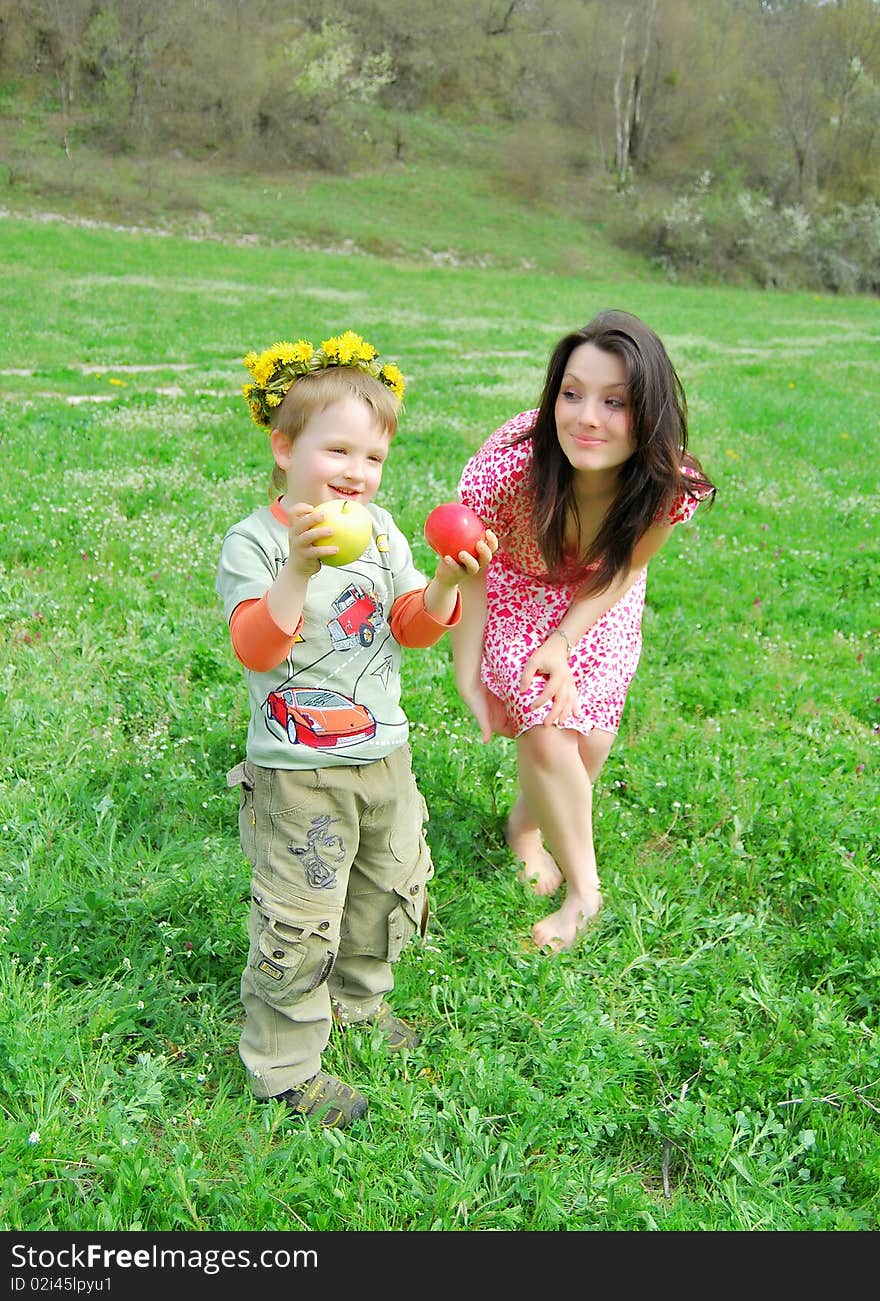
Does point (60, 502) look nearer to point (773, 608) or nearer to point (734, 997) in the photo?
point (773, 608)

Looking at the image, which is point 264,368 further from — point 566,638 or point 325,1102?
point 325,1102

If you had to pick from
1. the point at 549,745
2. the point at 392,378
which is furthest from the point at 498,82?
the point at 392,378

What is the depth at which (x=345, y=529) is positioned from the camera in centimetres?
244

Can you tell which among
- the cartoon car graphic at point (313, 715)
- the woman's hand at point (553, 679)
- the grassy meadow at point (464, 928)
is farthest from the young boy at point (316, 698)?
the woman's hand at point (553, 679)

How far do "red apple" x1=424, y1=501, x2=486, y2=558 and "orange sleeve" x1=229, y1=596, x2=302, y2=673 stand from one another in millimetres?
463

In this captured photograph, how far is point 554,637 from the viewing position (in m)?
3.86

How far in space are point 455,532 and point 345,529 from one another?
456 mm

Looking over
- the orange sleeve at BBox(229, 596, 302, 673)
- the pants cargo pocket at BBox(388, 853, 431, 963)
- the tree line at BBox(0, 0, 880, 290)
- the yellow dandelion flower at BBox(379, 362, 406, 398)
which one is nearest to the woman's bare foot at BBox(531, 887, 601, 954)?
the pants cargo pocket at BBox(388, 853, 431, 963)

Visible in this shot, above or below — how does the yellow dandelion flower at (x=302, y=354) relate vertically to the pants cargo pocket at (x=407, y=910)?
above

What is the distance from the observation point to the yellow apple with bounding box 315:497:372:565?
2438 millimetres

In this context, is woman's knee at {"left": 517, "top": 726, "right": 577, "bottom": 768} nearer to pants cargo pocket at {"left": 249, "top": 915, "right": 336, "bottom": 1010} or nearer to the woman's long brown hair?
the woman's long brown hair

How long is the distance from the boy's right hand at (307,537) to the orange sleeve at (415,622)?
504mm

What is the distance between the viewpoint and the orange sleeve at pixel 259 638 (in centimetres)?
260

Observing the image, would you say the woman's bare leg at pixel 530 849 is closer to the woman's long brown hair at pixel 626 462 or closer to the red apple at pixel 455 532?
the woman's long brown hair at pixel 626 462
